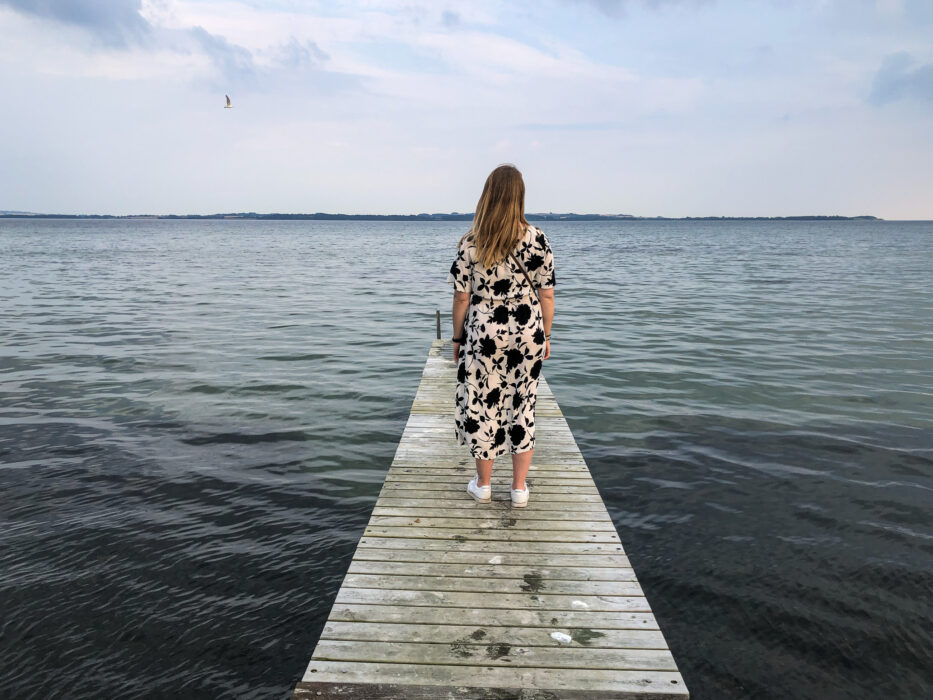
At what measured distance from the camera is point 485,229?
4.07 meters

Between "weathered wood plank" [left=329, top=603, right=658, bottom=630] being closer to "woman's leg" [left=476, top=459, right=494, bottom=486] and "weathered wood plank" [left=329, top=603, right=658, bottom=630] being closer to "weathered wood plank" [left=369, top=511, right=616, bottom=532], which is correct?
"weathered wood plank" [left=369, top=511, right=616, bottom=532]

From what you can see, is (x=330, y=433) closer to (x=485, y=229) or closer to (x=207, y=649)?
(x=207, y=649)

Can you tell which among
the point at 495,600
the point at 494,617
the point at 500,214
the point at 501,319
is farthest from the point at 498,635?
the point at 500,214

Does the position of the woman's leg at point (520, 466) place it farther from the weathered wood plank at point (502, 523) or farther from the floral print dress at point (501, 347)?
the weathered wood plank at point (502, 523)

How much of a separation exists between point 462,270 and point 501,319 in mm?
449

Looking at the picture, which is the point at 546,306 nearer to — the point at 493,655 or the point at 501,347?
the point at 501,347

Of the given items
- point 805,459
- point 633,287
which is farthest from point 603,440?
point 633,287

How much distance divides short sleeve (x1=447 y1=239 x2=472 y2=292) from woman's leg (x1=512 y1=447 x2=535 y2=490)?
1.37 meters

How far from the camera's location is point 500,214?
4.03 m

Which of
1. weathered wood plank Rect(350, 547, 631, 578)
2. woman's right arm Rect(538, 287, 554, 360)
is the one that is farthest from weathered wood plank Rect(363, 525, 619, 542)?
woman's right arm Rect(538, 287, 554, 360)

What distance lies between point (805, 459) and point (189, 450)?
840cm

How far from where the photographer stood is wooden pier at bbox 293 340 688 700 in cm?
299

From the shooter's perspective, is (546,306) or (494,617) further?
(546,306)

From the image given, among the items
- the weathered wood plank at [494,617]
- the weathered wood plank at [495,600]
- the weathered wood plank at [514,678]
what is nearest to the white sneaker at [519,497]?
the weathered wood plank at [495,600]
